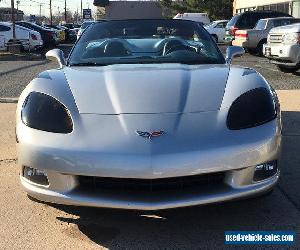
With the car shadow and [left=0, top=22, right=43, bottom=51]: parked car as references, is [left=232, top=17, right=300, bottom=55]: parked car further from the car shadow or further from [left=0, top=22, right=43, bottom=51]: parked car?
the car shadow

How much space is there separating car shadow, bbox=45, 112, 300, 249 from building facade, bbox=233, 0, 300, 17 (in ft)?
81.8

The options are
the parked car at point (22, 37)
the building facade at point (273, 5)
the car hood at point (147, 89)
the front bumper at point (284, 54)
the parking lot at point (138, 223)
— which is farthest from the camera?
the building facade at point (273, 5)

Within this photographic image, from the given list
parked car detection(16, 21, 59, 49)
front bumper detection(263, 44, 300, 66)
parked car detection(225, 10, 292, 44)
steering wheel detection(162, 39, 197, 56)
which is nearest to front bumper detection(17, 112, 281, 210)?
steering wheel detection(162, 39, 197, 56)

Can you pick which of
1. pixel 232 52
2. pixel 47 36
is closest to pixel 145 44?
pixel 232 52

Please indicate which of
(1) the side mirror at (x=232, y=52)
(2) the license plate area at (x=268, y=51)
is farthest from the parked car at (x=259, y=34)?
(1) the side mirror at (x=232, y=52)

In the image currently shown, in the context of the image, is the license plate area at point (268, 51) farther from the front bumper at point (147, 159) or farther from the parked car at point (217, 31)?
the parked car at point (217, 31)

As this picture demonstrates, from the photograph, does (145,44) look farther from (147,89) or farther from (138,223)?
(138,223)

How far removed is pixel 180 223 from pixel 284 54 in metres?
9.00

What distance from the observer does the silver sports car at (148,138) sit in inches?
114

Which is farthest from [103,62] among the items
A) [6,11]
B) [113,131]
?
[6,11]

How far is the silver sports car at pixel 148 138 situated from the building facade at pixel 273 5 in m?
24.9

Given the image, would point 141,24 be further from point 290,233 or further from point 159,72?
point 290,233

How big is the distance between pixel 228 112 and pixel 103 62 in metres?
1.51

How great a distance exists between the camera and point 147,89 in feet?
11.3
